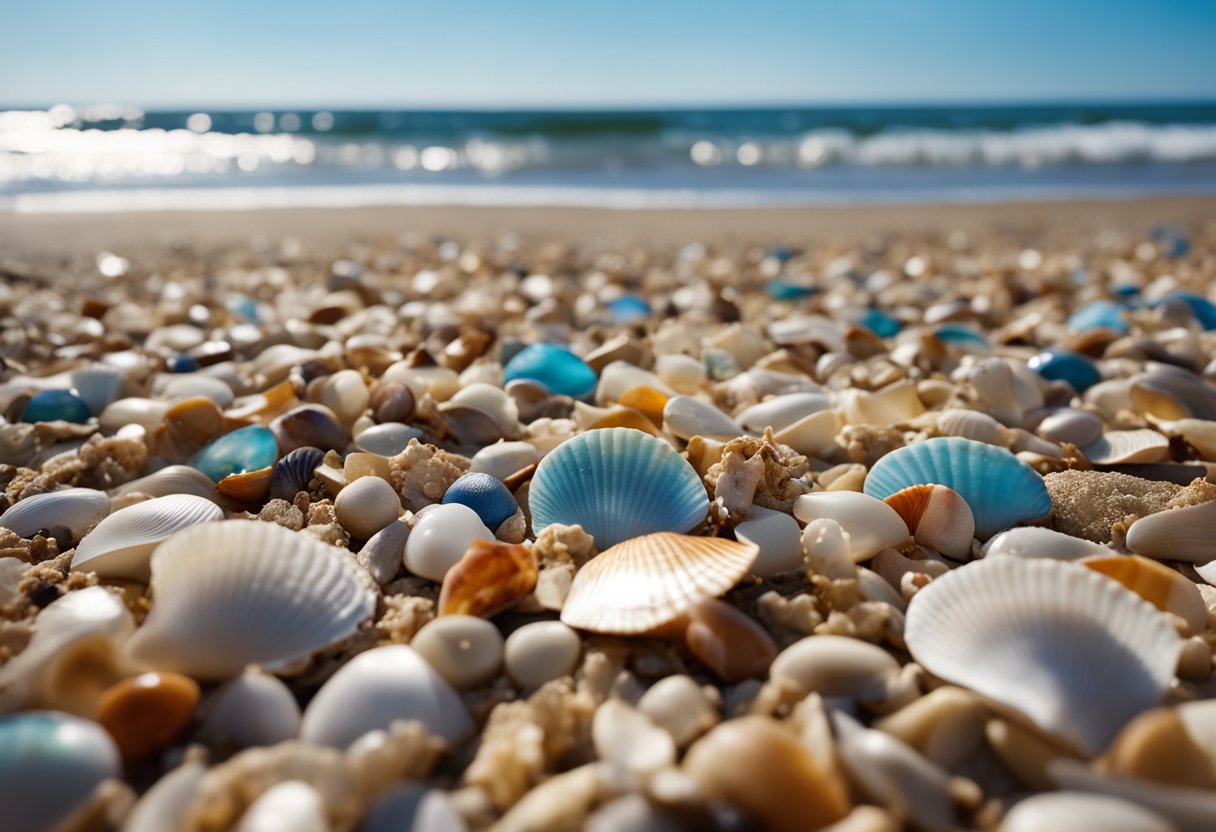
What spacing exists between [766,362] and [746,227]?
13.0ft

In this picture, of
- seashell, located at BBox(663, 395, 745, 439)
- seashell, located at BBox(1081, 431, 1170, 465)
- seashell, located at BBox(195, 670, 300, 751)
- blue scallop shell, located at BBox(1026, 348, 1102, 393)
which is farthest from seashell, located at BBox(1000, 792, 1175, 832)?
blue scallop shell, located at BBox(1026, 348, 1102, 393)

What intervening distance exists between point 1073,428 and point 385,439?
1.59 meters

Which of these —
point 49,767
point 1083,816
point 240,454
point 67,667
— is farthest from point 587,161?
point 1083,816

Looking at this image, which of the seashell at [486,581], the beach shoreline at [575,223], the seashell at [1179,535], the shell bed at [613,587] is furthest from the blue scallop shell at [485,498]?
the beach shoreline at [575,223]

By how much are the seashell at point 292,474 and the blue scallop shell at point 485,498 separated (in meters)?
0.33

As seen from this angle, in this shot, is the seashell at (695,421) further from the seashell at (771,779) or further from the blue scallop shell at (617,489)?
the seashell at (771,779)

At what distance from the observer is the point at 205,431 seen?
197 cm

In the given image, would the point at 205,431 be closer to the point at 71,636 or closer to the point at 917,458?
the point at 71,636

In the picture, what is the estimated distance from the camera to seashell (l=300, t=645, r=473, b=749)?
3.28 ft

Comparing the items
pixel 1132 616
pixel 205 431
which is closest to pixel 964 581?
pixel 1132 616

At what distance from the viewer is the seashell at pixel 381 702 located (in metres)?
1.00

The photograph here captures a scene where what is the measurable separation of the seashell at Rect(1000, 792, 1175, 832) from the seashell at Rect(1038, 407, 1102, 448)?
4.03 feet

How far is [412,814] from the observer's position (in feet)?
2.89

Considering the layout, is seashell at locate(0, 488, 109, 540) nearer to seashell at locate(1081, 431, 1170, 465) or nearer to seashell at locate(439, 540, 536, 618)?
seashell at locate(439, 540, 536, 618)
